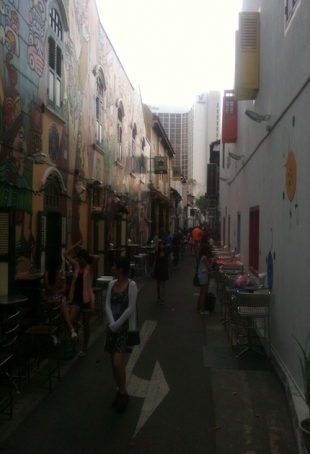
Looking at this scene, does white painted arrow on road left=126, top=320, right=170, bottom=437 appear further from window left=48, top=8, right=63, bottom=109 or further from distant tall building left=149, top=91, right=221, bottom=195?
distant tall building left=149, top=91, right=221, bottom=195

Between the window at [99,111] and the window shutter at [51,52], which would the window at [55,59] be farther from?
the window at [99,111]

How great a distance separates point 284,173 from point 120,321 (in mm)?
3148

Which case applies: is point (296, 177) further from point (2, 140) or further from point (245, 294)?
point (2, 140)

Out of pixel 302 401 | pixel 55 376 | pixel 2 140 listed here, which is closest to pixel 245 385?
pixel 302 401

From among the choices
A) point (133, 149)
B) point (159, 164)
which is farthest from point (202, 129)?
point (133, 149)

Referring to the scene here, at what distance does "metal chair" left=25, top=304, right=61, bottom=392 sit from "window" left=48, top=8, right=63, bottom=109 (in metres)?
5.30

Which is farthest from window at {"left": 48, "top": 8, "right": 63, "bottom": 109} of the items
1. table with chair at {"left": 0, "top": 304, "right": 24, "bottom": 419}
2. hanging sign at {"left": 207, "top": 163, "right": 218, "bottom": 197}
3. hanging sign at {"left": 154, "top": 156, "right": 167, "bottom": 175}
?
hanging sign at {"left": 207, "top": 163, "right": 218, "bottom": 197}

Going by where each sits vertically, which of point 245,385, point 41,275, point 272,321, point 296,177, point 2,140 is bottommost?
point 245,385

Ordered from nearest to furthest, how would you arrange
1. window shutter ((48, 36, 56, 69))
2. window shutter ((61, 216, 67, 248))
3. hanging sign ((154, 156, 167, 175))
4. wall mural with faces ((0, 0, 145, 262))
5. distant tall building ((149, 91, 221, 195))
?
wall mural with faces ((0, 0, 145, 262)) → window shutter ((48, 36, 56, 69)) → window shutter ((61, 216, 67, 248)) → hanging sign ((154, 156, 167, 175)) → distant tall building ((149, 91, 221, 195))

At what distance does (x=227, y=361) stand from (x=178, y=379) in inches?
47.2

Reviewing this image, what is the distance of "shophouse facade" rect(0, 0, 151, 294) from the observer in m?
8.05

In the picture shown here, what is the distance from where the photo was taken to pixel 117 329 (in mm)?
5473

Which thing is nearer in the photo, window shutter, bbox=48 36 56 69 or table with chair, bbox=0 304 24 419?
table with chair, bbox=0 304 24 419

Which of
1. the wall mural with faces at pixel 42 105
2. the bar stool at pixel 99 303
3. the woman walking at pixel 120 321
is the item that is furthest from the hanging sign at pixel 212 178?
the woman walking at pixel 120 321
